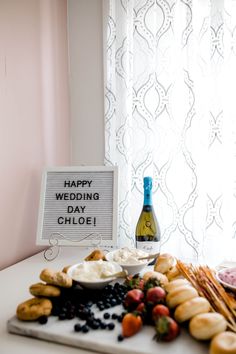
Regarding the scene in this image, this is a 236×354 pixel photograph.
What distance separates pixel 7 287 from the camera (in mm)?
1029

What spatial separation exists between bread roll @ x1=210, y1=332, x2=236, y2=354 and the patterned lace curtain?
676mm

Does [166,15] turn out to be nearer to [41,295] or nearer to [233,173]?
[233,173]

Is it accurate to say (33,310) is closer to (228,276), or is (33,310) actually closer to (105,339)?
(105,339)

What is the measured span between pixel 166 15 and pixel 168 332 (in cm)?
113

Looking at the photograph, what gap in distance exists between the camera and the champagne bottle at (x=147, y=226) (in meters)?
1.24

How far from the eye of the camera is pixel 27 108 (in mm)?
1350

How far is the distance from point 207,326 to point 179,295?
104 millimetres

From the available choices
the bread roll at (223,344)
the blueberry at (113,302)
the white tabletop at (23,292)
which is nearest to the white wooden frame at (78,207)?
the white tabletop at (23,292)

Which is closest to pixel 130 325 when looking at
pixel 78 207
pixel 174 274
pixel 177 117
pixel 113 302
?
pixel 113 302

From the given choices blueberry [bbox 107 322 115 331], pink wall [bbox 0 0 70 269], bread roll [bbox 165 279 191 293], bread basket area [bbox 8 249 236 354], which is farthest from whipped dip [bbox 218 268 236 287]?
pink wall [bbox 0 0 70 269]

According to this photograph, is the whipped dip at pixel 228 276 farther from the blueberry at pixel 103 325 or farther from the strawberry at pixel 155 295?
the blueberry at pixel 103 325

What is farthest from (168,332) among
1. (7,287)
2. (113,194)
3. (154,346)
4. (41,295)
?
(113,194)

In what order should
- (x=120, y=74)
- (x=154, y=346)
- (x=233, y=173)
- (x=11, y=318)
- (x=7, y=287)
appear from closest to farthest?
(x=154, y=346)
(x=11, y=318)
(x=7, y=287)
(x=233, y=173)
(x=120, y=74)

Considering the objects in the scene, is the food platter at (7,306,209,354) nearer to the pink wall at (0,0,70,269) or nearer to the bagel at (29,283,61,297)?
the bagel at (29,283,61,297)
